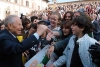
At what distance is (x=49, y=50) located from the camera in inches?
151

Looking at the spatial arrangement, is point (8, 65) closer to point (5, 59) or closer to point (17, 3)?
point (5, 59)

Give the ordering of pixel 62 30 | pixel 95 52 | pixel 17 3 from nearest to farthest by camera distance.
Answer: pixel 95 52, pixel 62 30, pixel 17 3

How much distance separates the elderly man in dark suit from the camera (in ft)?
10.0

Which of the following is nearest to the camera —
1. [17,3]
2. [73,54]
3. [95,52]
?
[95,52]

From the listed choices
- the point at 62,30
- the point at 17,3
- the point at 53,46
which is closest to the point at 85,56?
the point at 53,46

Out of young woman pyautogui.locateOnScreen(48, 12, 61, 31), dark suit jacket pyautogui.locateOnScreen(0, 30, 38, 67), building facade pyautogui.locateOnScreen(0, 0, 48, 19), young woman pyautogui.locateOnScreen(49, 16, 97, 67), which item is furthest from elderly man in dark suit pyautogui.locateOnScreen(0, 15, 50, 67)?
building facade pyautogui.locateOnScreen(0, 0, 48, 19)

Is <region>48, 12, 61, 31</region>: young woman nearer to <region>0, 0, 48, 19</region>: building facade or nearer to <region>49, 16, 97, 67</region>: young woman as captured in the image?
<region>49, 16, 97, 67</region>: young woman

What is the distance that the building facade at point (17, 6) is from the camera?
1670 inches

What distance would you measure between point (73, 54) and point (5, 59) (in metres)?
1.04

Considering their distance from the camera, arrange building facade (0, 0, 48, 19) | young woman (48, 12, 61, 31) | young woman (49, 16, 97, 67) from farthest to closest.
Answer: building facade (0, 0, 48, 19) → young woman (48, 12, 61, 31) → young woman (49, 16, 97, 67)

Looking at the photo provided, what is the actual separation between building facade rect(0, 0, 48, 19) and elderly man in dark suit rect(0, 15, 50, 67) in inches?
1538

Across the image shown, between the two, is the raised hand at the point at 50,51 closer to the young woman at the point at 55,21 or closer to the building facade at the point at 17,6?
the young woman at the point at 55,21

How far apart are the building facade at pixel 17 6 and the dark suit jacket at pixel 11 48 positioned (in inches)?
1542

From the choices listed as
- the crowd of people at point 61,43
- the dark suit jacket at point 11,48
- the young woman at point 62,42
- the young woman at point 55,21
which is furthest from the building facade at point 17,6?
the dark suit jacket at point 11,48
